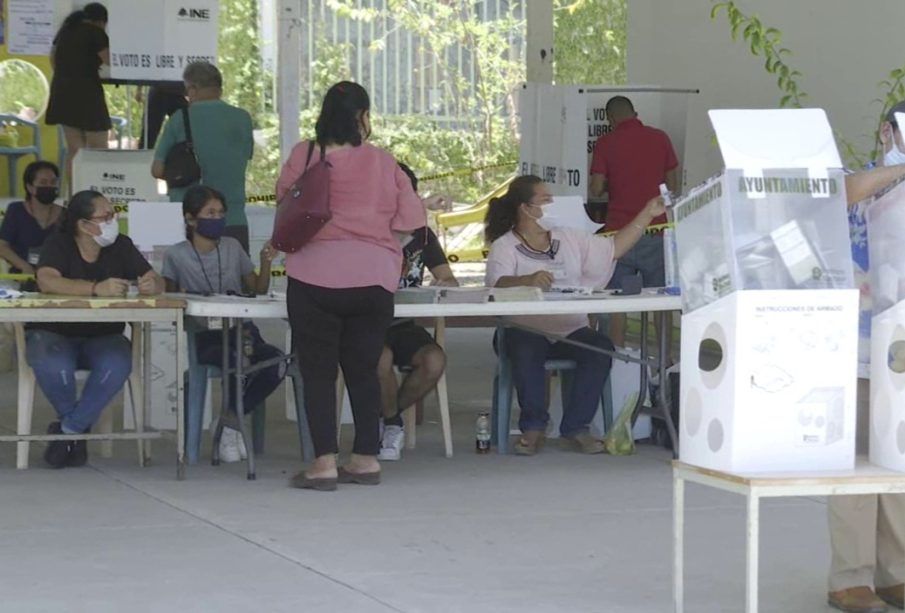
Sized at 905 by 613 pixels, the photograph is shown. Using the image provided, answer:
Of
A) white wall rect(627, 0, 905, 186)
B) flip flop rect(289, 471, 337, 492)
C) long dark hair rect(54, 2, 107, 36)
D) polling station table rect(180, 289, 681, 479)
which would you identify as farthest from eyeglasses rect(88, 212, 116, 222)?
white wall rect(627, 0, 905, 186)

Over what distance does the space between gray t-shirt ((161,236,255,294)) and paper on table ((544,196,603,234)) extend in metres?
1.75

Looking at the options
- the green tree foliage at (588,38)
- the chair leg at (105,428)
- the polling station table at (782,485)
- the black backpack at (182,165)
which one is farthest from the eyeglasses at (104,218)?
the green tree foliage at (588,38)

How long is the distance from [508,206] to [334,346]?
141cm

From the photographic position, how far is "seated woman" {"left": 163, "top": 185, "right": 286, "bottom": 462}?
736 centimetres

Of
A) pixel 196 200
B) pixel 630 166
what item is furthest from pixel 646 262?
pixel 196 200

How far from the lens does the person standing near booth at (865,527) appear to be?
15.8 ft

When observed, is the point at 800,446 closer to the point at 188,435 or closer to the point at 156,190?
the point at 188,435

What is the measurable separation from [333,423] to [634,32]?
20.9 feet

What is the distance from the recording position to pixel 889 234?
468 cm

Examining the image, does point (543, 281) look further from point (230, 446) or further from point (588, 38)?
point (588, 38)

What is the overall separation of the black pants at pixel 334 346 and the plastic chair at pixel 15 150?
25.6 feet

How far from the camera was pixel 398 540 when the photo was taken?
5.91 metres

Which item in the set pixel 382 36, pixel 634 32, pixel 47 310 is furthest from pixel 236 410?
pixel 382 36

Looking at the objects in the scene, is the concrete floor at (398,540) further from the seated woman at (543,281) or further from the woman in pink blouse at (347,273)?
the woman in pink blouse at (347,273)
